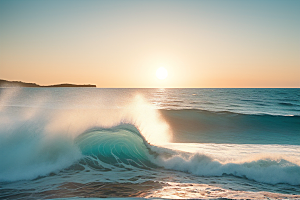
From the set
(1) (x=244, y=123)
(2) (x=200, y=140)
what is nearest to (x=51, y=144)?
(2) (x=200, y=140)

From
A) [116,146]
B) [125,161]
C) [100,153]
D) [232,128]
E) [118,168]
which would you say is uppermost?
[232,128]

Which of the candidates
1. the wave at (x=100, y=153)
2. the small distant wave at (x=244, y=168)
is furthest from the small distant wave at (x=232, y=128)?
the small distant wave at (x=244, y=168)

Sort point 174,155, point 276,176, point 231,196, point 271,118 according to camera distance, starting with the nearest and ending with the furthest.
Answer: point 231,196 → point 276,176 → point 174,155 → point 271,118

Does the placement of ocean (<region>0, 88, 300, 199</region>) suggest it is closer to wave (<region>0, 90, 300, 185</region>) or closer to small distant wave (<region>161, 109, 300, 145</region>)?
→ wave (<region>0, 90, 300, 185</region>)

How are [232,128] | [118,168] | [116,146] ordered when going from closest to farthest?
[118,168]
[116,146]
[232,128]

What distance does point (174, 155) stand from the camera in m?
7.09

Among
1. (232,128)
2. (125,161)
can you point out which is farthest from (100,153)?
(232,128)

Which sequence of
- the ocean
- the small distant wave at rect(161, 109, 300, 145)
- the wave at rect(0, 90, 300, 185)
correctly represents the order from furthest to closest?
1. the small distant wave at rect(161, 109, 300, 145)
2. the wave at rect(0, 90, 300, 185)
3. the ocean

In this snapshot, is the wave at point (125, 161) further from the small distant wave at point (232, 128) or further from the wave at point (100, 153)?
the small distant wave at point (232, 128)

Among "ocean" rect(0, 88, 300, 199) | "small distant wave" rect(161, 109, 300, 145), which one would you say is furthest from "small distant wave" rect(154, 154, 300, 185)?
"small distant wave" rect(161, 109, 300, 145)

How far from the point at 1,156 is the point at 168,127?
10.6 m

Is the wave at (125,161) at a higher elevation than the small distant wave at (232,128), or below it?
below

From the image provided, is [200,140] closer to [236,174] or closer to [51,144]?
[236,174]

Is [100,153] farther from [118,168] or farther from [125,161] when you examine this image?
[118,168]
